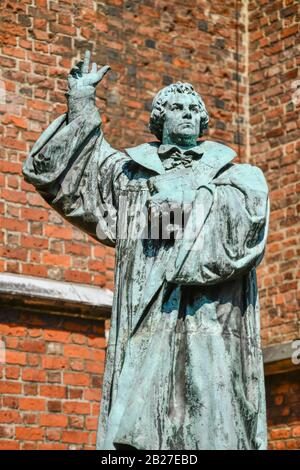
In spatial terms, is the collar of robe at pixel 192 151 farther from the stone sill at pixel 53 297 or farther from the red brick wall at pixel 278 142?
the red brick wall at pixel 278 142

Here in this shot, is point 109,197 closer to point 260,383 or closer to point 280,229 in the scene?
point 260,383

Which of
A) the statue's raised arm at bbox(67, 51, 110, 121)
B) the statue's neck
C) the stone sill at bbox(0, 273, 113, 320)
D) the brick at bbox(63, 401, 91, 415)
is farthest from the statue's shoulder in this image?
the brick at bbox(63, 401, 91, 415)

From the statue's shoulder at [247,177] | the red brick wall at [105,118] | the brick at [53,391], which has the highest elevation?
the red brick wall at [105,118]

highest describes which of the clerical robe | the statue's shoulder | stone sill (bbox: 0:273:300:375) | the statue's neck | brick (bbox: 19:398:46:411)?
stone sill (bbox: 0:273:300:375)

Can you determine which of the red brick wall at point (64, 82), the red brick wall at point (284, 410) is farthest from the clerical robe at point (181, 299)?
the red brick wall at point (284, 410)

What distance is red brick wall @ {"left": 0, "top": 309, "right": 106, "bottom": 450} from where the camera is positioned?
10.9m

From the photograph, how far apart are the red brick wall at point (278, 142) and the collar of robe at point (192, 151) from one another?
6.90 metres

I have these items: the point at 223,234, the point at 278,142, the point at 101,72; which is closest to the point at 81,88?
the point at 101,72

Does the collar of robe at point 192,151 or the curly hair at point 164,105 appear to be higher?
the curly hair at point 164,105

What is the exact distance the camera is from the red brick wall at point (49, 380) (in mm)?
10875

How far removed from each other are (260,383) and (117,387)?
63 cm

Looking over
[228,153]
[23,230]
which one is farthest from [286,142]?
[228,153]

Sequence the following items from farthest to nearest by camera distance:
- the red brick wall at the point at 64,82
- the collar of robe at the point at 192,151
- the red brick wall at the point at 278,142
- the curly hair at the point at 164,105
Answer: the red brick wall at the point at 278,142 → the red brick wall at the point at 64,82 → the curly hair at the point at 164,105 → the collar of robe at the point at 192,151

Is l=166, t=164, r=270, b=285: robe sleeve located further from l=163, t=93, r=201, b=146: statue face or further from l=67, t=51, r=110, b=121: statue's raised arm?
l=67, t=51, r=110, b=121: statue's raised arm
